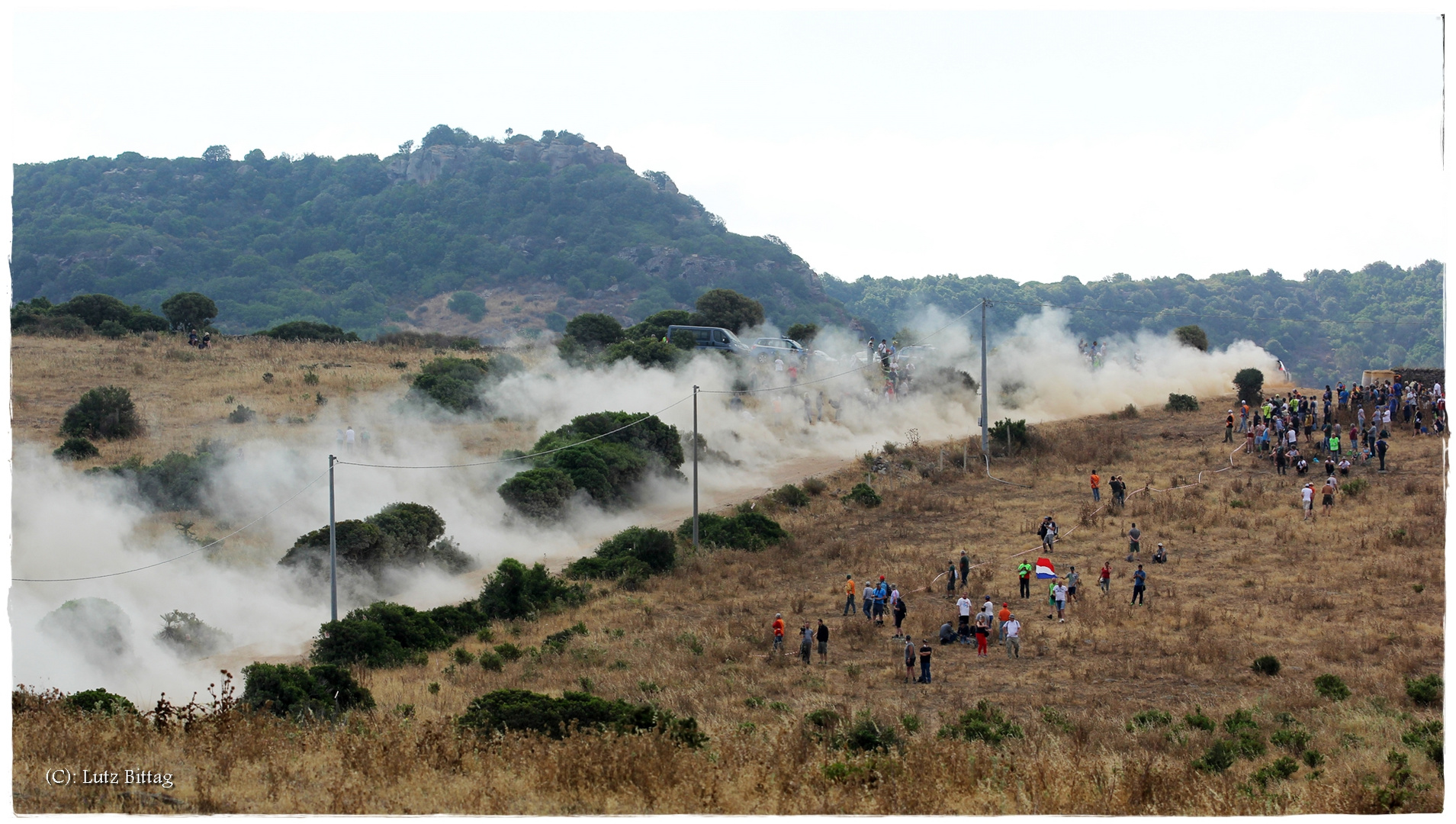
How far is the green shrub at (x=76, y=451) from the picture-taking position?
40.2 metres

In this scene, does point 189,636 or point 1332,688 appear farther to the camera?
point 189,636

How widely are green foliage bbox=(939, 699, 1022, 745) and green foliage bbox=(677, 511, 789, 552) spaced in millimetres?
16567

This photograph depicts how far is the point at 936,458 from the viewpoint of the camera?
→ 168ft

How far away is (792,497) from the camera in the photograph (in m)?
44.1

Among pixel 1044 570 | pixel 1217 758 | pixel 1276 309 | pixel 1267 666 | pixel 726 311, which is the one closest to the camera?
pixel 1217 758

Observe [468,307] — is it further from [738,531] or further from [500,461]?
[738,531]

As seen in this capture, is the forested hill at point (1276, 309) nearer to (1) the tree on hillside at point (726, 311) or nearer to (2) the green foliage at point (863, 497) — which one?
(1) the tree on hillside at point (726, 311)

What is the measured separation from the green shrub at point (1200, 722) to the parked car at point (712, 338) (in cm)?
5005

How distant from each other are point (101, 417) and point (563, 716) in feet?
112

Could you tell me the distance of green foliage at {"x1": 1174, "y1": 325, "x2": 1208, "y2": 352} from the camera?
3142 inches

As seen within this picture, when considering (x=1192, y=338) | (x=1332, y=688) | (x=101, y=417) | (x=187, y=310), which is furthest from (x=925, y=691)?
(x=187, y=310)

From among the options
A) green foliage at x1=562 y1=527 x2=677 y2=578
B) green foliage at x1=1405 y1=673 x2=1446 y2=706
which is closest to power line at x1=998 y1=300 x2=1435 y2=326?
green foliage at x1=562 y1=527 x2=677 y2=578

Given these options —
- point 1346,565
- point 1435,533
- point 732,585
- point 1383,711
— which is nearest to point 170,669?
point 732,585

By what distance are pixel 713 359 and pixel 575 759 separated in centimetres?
5180
